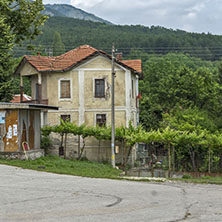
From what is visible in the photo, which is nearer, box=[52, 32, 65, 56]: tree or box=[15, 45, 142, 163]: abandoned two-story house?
box=[15, 45, 142, 163]: abandoned two-story house

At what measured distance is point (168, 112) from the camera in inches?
1937

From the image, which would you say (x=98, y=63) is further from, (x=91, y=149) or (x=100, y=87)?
(x=91, y=149)

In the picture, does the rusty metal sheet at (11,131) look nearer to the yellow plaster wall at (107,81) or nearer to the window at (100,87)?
the yellow plaster wall at (107,81)

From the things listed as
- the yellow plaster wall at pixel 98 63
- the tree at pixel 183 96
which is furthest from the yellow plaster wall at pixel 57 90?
the tree at pixel 183 96

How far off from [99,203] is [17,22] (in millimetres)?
24490

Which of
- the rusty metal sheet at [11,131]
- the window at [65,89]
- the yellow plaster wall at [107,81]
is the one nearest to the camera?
the rusty metal sheet at [11,131]

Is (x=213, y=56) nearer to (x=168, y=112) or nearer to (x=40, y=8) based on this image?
(x=168, y=112)

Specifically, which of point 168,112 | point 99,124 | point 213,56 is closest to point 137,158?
point 99,124

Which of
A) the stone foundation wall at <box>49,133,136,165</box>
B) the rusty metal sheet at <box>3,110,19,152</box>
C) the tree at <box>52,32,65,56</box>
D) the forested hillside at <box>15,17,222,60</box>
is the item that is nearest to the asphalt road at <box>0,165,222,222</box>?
the rusty metal sheet at <box>3,110,19,152</box>

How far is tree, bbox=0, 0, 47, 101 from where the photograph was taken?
3092 cm

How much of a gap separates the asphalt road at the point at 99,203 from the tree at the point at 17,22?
55.1 ft

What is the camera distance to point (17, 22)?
3338cm

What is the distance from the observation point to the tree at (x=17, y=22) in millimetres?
30922

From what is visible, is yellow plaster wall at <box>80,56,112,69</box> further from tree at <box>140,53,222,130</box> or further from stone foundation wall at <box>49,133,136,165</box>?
tree at <box>140,53,222,130</box>
